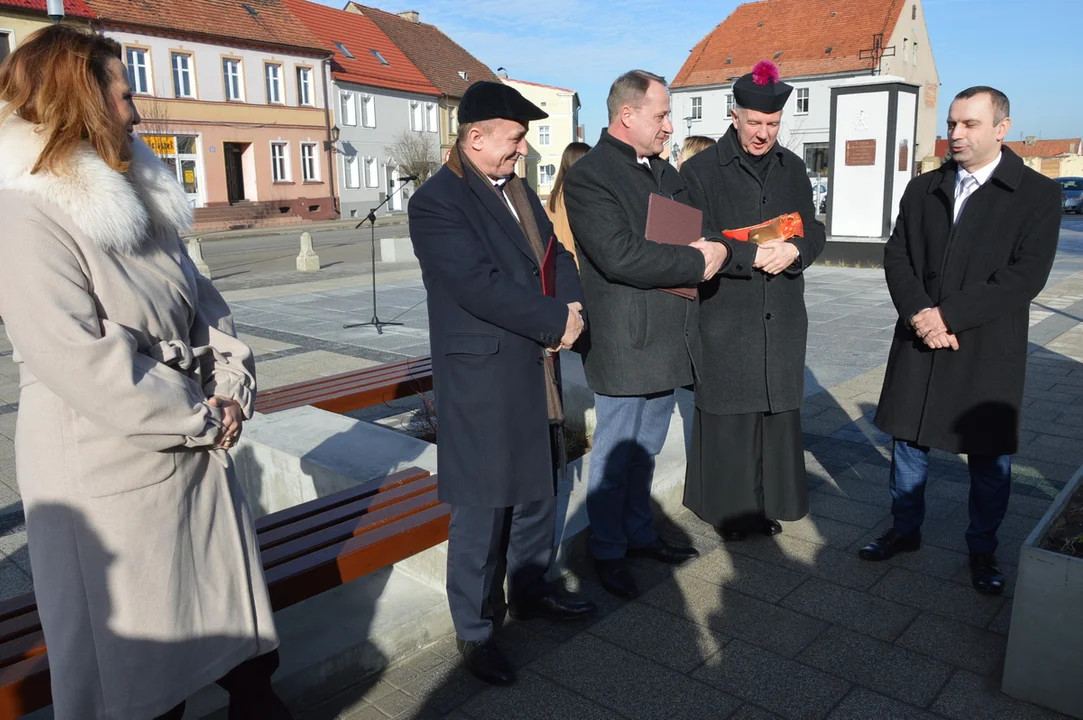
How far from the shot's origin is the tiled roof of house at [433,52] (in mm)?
47750

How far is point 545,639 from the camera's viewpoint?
10.7 ft

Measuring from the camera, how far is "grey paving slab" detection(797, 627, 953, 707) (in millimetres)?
2893

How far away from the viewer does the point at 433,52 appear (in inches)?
1970

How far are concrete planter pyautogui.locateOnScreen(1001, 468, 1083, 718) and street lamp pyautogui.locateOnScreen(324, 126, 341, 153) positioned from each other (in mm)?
39991

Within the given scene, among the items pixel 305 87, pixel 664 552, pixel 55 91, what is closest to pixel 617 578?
pixel 664 552

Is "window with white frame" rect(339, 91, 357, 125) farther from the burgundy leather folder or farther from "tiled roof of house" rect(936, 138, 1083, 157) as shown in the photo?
"tiled roof of house" rect(936, 138, 1083, 157)

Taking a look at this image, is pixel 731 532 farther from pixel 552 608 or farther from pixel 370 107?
pixel 370 107

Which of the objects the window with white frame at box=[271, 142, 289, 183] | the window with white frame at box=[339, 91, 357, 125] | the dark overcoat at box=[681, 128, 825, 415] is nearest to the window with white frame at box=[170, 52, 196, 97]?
the window with white frame at box=[271, 142, 289, 183]

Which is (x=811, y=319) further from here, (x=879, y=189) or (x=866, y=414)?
(x=879, y=189)

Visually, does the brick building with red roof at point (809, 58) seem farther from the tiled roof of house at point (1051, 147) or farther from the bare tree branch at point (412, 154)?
the tiled roof of house at point (1051, 147)

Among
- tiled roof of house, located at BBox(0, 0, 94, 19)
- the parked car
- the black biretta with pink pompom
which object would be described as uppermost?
tiled roof of house, located at BBox(0, 0, 94, 19)

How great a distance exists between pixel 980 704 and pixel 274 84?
1553 inches

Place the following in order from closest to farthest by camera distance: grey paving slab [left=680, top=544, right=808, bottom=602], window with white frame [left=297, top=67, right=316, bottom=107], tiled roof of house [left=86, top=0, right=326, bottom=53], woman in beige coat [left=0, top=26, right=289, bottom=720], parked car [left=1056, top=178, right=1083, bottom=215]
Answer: woman in beige coat [left=0, top=26, right=289, bottom=720] → grey paving slab [left=680, top=544, right=808, bottom=602] → parked car [left=1056, top=178, right=1083, bottom=215] → tiled roof of house [left=86, top=0, right=326, bottom=53] → window with white frame [left=297, top=67, right=316, bottom=107]

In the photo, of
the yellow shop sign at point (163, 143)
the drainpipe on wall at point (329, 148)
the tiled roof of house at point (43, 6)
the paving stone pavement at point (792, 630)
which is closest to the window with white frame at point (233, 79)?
the yellow shop sign at point (163, 143)
